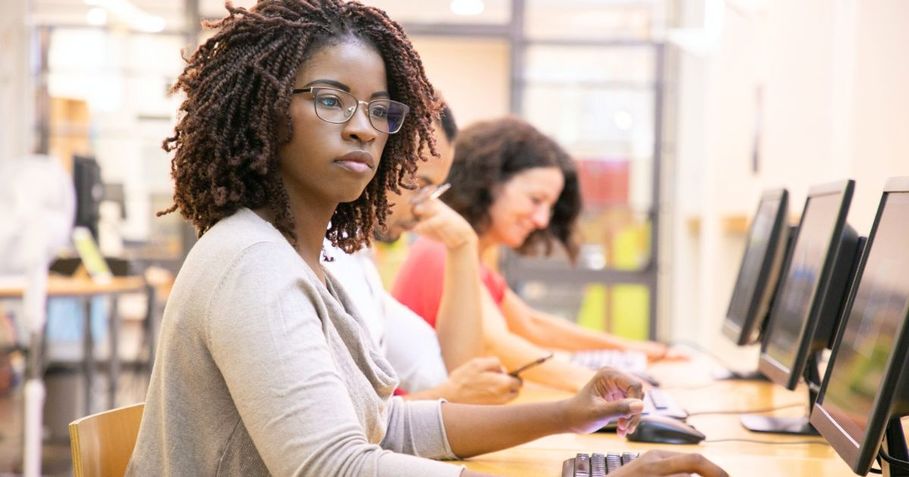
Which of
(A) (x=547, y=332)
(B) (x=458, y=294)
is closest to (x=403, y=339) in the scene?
(B) (x=458, y=294)

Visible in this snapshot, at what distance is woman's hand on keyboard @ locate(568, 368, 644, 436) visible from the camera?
137cm

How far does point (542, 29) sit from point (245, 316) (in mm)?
5257

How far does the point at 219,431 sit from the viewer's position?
107 centimetres

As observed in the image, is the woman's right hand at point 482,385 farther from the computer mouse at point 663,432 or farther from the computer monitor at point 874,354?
the computer monitor at point 874,354

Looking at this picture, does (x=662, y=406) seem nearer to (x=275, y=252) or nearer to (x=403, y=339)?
(x=403, y=339)

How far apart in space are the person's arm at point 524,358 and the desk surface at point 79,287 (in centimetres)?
197

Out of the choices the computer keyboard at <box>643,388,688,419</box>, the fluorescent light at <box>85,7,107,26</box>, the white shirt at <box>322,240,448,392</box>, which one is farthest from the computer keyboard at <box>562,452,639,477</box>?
the fluorescent light at <box>85,7,107,26</box>

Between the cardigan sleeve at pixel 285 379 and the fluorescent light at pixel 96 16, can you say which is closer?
the cardigan sleeve at pixel 285 379

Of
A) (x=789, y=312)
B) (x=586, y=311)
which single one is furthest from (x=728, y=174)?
(x=789, y=312)

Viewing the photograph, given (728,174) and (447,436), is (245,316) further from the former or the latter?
(728,174)

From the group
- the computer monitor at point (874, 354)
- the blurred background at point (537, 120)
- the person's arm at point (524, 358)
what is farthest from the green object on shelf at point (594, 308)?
the computer monitor at point (874, 354)

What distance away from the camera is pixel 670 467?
98 centimetres

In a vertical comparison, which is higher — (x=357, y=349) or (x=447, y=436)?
(x=357, y=349)

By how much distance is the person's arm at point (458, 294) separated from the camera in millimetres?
2305
